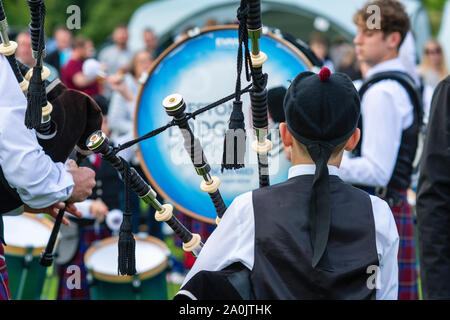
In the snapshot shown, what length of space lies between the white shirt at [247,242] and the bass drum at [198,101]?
112cm

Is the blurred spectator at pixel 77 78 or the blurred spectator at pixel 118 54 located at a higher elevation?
the blurred spectator at pixel 118 54

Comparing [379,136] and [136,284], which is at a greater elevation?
[379,136]

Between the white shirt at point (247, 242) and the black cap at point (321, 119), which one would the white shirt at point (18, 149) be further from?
the black cap at point (321, 119)

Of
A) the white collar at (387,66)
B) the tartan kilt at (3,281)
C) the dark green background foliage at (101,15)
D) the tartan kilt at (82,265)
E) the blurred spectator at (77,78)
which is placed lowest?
the tartan kilt at (82,265)

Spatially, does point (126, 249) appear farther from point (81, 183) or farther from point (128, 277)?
point (128, 277)

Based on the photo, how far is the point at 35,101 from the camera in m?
2.12

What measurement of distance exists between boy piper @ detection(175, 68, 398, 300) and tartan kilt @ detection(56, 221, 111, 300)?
2392mm

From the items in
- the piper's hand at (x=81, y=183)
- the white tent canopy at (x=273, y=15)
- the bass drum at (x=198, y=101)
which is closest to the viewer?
the piper's hand at (x=81, y=183)

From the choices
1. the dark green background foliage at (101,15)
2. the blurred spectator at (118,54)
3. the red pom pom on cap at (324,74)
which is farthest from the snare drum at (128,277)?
the dark green background foliage at (101,15)

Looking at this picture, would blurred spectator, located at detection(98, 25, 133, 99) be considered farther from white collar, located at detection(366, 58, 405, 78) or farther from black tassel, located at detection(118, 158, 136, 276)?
black tassel, located at detection(118, 158, 136, 276)

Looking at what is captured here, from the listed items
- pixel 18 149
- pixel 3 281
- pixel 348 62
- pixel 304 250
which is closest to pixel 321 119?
pixel 304 250

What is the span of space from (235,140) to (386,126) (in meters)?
1.53

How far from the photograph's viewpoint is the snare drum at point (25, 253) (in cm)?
362

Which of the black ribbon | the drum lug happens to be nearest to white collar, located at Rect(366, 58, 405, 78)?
the drum lug
